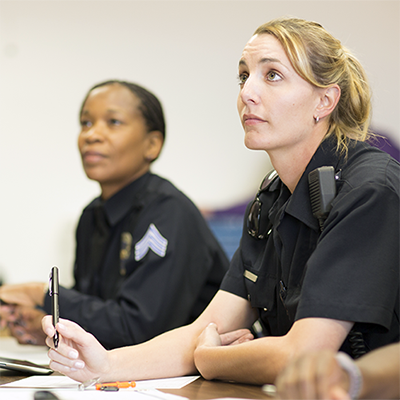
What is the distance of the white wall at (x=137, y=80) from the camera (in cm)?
248

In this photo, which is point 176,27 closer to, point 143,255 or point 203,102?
point 203,102

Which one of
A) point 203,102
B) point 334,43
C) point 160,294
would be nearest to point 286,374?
point 334,43

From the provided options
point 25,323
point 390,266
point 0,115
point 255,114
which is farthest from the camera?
point 0,115

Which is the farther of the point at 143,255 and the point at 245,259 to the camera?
the point at 143,255

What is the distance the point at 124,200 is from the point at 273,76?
3.44 ft

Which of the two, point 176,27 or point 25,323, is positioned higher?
point 176,27

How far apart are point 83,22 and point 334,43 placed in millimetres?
1680

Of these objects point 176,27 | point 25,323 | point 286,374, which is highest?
point 176,27

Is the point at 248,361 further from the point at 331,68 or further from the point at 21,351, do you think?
the point at 21,351

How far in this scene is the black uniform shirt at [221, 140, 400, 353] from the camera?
0.86 metres

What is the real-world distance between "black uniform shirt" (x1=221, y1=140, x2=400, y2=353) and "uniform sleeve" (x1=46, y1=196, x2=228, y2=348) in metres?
0.61

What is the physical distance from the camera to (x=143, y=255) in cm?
175

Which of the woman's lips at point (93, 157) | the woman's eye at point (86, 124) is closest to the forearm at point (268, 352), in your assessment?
the woman's lips at point (93, 157)

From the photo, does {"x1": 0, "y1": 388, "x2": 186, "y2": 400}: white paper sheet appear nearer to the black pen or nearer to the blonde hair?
the black pen
